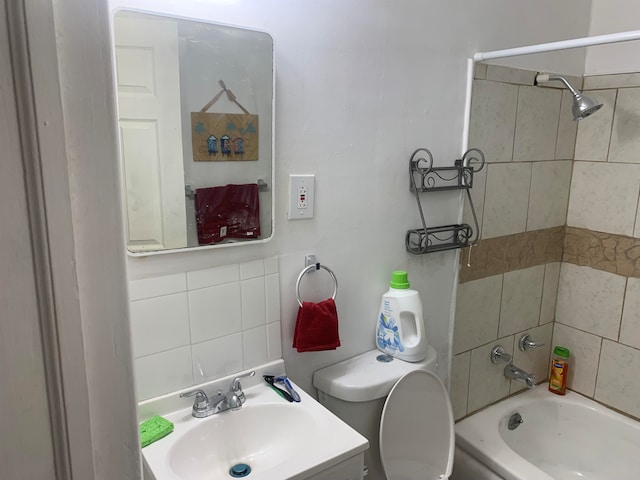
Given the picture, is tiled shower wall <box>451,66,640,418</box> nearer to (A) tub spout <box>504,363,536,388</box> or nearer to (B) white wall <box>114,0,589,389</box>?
(A) tub spout <box>504,363,536,388</box>

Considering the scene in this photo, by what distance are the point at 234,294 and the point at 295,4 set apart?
0.79 m

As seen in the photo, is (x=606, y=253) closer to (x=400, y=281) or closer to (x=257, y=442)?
(x=400, y=281)

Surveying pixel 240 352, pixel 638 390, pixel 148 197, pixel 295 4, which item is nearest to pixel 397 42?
pixel 295 4

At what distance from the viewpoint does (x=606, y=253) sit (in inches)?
83.1

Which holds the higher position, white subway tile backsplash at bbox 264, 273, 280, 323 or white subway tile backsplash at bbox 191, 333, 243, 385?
white subway tile backsplash at bbox 264, 273, 280, 323

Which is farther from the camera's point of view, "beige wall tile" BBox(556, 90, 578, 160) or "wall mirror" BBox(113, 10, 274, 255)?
"beige wall tile" BBox(556, 90, 578, 160)

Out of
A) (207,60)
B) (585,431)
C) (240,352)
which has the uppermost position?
(207,60)

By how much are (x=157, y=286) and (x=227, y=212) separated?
258mm

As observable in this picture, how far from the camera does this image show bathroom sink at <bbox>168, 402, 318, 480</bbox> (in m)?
1.20

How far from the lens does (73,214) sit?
1.26 feet

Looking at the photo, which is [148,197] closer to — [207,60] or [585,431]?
[207,60]

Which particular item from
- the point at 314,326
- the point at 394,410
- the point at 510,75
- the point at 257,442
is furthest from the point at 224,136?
the point at 510,75

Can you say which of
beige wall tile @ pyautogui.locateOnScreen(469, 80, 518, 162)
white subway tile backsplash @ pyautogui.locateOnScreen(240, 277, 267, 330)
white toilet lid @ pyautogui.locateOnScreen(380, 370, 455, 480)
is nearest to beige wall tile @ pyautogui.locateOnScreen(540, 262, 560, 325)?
beige wall tile @ pyautogui.locateOnScreen(469, 80, 518, 162)

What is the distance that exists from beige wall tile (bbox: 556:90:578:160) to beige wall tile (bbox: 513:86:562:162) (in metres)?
0.03
